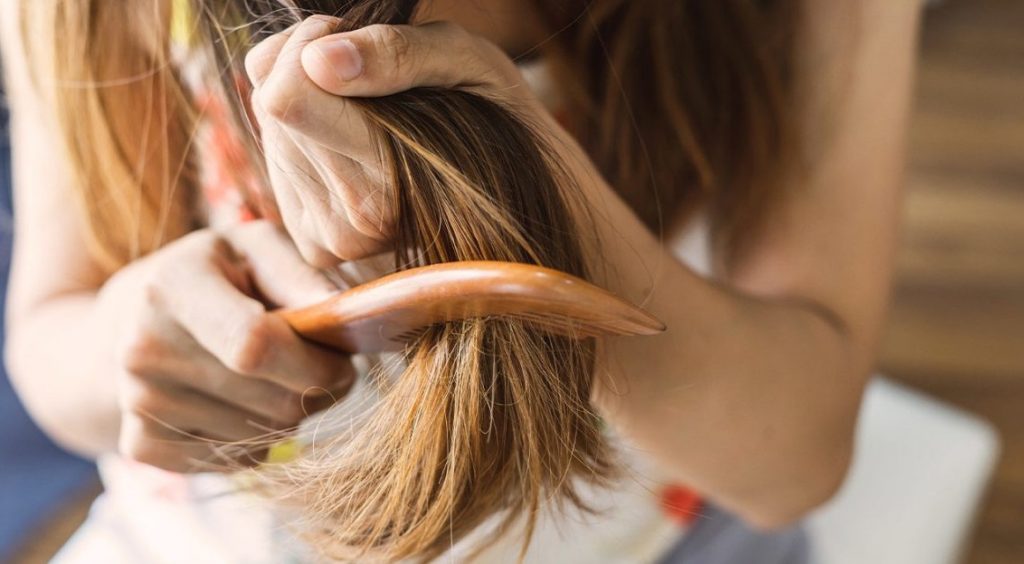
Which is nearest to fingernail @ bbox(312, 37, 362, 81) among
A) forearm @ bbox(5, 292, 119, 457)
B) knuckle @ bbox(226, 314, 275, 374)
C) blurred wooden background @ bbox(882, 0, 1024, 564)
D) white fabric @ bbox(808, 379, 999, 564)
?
knuckle @ bbox(226, 314, 275, 374)

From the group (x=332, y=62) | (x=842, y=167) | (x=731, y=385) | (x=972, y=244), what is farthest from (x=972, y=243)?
(x=332, y=62)

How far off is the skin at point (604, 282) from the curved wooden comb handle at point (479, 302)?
2 cm

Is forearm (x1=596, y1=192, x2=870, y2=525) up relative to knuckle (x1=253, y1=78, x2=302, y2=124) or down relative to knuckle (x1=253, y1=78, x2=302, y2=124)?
down

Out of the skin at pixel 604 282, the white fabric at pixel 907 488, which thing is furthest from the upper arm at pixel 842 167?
the white fabric at pixel 907 488

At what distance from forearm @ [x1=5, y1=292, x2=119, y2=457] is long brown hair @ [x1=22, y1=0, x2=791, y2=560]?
5cm

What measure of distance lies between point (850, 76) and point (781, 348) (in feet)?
0.52

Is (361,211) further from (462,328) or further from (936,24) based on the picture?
(936,24)

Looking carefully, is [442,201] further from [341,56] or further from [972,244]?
[972,244]

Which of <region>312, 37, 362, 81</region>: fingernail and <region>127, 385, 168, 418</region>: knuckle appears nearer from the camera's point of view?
<region>312, 37, 362, 81</region>: fingernail

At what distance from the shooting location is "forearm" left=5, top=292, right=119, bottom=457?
1.54ft

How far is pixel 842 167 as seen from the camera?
1.64ft

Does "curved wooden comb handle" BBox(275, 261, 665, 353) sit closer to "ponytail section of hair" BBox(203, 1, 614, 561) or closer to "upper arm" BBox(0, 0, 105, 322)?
"ponytail section of hair" BBox(203, 1, 614, 561)

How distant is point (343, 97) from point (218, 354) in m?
0.13

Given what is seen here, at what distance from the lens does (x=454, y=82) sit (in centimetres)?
26
